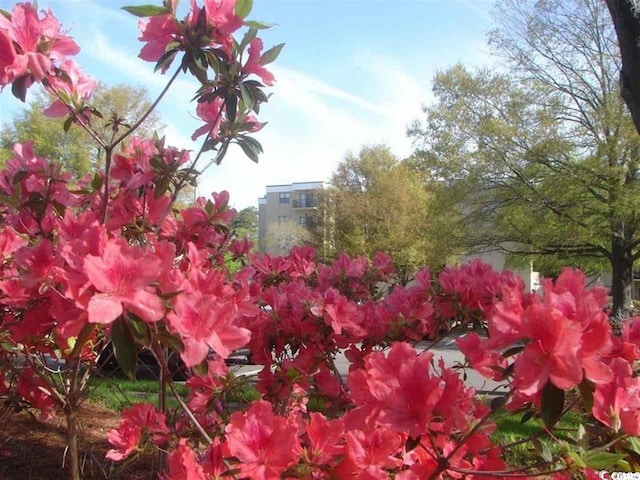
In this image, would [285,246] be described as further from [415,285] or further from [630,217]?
[415,285]

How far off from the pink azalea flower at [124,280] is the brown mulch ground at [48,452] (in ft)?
5.62

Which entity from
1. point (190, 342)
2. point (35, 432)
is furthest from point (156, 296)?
point (35, 432)

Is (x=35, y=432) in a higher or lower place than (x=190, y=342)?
lower

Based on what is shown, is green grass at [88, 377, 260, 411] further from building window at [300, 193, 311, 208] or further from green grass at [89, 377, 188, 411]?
building window at [300, 193, 311, 208]

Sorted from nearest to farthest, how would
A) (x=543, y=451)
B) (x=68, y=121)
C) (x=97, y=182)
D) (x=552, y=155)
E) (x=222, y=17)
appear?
1. (x=543, y=451)
2. (x=222, y=17)
3. (x=68, y=121)
4. (x=97, y=182)
5. (x=552, y=155)

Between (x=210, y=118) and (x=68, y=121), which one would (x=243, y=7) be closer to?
(x=210, y=118)

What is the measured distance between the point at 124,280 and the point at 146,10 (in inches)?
34.9

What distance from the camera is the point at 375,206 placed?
28188 mm

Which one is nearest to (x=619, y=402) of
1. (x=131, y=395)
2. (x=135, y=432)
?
(x=135, y=432)

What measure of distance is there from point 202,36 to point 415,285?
3.91 ft

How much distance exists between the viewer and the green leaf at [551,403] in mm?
914

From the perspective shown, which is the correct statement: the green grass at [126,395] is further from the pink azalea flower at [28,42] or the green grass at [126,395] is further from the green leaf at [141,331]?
the green leaf at [141,331]

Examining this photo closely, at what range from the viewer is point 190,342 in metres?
1.06

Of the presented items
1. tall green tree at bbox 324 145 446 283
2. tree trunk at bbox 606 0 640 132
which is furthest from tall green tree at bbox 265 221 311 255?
tree trunk at bbox 606 0 640 132
